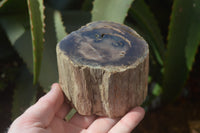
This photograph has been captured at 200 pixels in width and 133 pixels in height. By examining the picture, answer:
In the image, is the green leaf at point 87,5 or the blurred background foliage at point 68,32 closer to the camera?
the blurred background foliage at point 68,32

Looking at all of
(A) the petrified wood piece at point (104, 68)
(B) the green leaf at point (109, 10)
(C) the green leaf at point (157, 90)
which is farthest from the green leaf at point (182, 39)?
(A) the petrified wood piece at point (104, 68)

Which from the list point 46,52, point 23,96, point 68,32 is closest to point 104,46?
point 46,52

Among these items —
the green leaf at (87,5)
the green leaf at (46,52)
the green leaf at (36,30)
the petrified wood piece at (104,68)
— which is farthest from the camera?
the green leaf at (87,5)

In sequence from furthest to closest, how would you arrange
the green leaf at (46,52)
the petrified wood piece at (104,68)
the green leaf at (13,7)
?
the green leaf at (13,7) → the green leaf at (46,52) → the petrified wood piece at (104,68)

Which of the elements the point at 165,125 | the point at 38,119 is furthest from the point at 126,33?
the point at 165,125

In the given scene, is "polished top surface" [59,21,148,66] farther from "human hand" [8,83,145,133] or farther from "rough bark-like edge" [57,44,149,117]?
"human hand" [8,83,145,133]

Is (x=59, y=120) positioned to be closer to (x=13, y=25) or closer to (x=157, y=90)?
(x=13, y=25)

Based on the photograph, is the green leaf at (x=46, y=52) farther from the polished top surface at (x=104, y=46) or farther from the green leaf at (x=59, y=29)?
the polished top surface at (x=104, y=46)

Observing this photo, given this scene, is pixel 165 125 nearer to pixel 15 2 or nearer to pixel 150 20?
pixel 150 20
